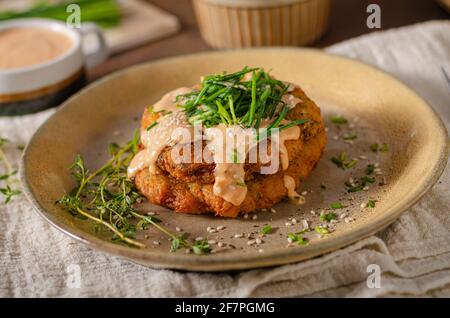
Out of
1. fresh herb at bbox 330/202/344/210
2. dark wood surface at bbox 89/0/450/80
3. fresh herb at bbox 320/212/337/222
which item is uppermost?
fresh herb at bbox 320/212/337/222

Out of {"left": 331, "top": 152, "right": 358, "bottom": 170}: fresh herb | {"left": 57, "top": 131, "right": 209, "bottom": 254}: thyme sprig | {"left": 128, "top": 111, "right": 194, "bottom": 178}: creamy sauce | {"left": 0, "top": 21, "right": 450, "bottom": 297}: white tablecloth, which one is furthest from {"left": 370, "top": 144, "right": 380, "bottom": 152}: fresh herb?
{"left": 57, "top": 131, "right": 209, "bottom": 254}: thyme sprig

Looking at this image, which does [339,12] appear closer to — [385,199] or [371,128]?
[371,128]

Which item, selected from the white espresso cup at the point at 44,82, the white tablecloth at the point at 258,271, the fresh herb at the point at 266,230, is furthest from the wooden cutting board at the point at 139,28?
the fresh herb at the point at 266,230

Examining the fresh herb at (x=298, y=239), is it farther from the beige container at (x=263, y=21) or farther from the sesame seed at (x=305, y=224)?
the beige container at (x=263, y=21)

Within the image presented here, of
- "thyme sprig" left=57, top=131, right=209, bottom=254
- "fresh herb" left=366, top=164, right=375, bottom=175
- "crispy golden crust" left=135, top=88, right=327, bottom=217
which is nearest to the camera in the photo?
"thyme sprig" left=57, top=131, right=209, bottom=254

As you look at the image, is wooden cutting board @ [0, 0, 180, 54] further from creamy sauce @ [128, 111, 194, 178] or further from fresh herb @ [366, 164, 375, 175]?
fresh herb @ [366, 164, 375, 175]

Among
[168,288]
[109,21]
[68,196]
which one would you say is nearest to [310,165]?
[168,288]
